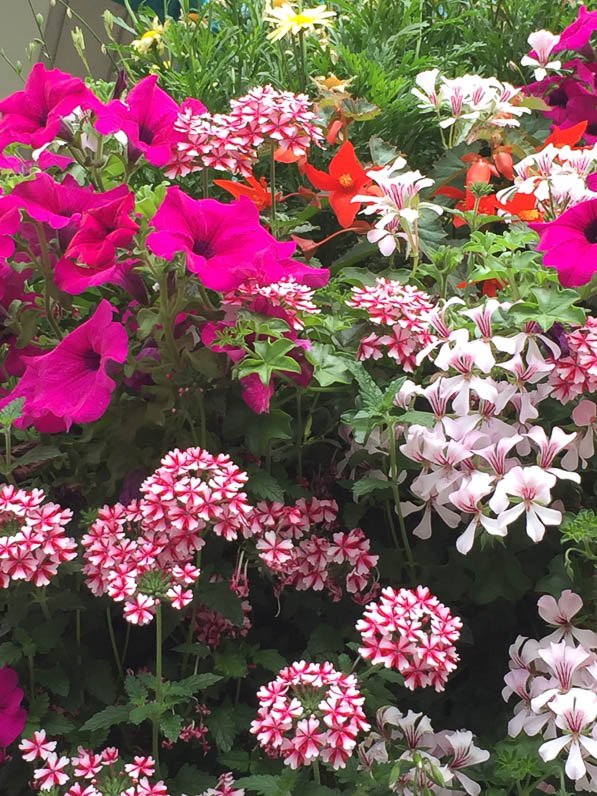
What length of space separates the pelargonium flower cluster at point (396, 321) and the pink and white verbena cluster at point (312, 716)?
0.90ft

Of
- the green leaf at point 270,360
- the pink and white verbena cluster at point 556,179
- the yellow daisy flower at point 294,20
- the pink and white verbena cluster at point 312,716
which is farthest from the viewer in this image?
the yellow daisy flower at point 294,20

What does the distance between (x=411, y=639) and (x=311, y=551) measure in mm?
179

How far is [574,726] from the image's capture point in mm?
626

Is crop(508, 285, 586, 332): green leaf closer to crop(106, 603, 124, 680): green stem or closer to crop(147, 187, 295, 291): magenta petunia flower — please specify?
crop(147, 187, 295, 291): magenta petunia flower

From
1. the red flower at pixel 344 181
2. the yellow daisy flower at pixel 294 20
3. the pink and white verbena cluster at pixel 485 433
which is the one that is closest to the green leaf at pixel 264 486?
the pink and white verbena cluster at pixel 485 433

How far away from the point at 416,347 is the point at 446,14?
0.79m

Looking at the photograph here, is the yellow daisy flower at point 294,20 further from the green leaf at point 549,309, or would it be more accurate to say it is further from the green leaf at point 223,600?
the green leaf at point 223,600

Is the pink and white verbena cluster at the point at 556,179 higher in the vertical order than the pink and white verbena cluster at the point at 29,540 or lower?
higher

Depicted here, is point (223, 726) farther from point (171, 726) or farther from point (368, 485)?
point (368, 485)

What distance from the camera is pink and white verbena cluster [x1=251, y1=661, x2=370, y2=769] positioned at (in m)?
0.58

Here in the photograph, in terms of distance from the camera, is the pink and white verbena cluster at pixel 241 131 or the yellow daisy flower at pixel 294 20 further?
the yellow daisy flower at pixel 294 20

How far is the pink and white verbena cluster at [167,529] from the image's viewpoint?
64cm

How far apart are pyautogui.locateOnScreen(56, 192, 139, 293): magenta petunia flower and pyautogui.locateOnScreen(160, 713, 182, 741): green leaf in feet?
1.08

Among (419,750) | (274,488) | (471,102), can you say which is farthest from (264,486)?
(471,102)
